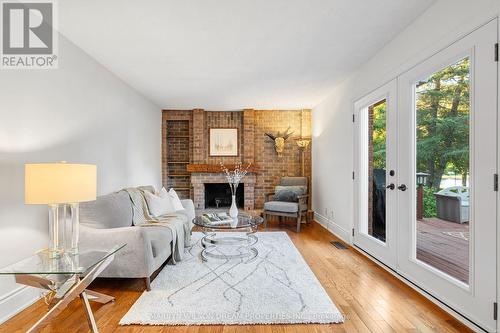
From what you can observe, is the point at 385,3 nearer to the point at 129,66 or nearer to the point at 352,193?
the point at 352,193

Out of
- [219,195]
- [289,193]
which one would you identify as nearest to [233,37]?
[289,193]

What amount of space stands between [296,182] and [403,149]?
297 centimetres

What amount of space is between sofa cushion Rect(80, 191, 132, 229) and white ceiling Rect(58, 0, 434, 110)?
170 cm

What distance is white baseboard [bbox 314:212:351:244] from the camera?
3.89 m

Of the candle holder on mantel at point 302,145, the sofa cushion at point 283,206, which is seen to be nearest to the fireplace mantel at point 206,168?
the candle holder on mantel at point 302,145

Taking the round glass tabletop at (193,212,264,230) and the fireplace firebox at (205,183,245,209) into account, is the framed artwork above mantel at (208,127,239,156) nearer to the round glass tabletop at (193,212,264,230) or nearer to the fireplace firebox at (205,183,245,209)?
the fireplace firebox at (205,183,245,209)

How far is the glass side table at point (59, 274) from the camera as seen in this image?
1.56 metres

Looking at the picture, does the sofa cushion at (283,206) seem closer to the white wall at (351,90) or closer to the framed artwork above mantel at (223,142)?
the white wall at (351,90)

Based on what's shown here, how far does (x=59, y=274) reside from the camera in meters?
1.64

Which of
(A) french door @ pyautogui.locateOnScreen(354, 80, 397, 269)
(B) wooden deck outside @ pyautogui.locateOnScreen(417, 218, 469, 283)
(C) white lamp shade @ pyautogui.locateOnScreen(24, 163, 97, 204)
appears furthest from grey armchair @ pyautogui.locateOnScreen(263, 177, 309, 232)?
(C) white lamp shade @ pyautogui.locateOnScreen(24, 163, 97, 204)

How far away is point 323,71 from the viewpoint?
12.0ft

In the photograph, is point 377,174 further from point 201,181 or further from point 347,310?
point 201,181

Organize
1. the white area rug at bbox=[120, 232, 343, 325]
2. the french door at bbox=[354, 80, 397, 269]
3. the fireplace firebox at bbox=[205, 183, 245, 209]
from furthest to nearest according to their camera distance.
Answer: the fireplace firebox at bbox=[205, 183, 245, 209] → the french door at bbox=[354, 80, 397, 269] → the white area rug at bbox=[120, 232, 343, 325]

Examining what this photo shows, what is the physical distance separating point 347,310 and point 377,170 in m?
1.77
